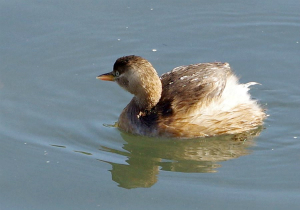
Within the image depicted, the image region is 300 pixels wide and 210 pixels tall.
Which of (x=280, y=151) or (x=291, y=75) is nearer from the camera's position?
(x=280, y=151)

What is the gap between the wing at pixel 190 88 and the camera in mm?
7660

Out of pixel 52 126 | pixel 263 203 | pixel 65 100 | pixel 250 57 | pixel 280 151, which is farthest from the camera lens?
pixel 250 57

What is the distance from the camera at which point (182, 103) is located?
7645 millimetres

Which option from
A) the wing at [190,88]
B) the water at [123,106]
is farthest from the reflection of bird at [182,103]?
the water at [123,106]

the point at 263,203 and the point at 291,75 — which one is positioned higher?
the point at 291,75

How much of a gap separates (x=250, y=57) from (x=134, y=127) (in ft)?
7.19

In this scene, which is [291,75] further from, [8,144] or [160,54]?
[8,144]

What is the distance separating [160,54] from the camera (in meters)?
9.27

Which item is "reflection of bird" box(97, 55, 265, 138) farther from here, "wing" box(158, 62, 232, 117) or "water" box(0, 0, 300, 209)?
"water" box(0, 0, 300, 209)

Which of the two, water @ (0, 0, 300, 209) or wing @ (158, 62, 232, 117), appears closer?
water @ (0, 0, 300, 209)

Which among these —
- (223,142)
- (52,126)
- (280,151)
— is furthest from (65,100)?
(280,151)

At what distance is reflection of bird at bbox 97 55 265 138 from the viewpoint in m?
7.67

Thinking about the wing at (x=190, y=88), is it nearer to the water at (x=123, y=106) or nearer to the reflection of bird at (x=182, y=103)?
the reflection of bird at (x=182, y=103)

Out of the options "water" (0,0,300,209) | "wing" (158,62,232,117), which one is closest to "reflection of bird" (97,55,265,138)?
"wing" (158,62,232,117)
